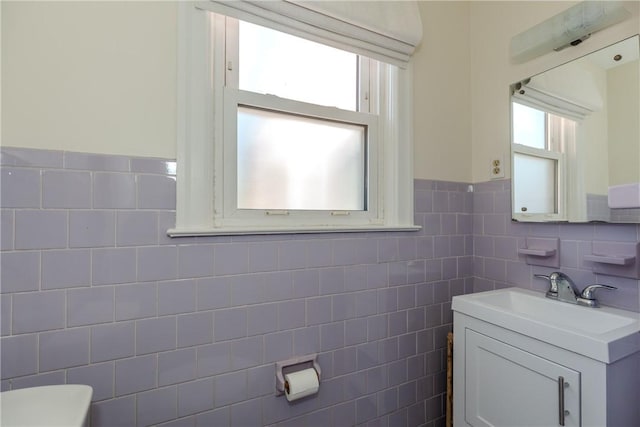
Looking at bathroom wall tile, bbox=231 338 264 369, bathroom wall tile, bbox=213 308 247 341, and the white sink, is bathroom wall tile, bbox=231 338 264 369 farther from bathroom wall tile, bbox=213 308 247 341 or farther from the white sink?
the white sink

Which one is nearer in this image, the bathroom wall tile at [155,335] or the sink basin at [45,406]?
the sink basin at [45,406]

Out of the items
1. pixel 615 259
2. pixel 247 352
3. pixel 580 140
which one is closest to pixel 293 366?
pixel 247 352

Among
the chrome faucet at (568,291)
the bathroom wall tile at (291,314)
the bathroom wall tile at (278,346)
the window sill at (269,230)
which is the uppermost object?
the window sill at (269,230)

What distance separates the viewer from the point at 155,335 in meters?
0.99

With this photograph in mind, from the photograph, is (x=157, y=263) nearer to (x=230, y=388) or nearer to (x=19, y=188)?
(x=19, y=188)

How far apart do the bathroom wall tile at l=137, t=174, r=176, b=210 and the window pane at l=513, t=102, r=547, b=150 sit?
5.30 feet

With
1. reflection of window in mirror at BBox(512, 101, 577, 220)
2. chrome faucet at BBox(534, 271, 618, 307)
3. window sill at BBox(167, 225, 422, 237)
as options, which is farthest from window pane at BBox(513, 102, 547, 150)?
window sill at BBox(167, 225, 422, 237)

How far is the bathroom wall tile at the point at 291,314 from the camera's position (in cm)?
119

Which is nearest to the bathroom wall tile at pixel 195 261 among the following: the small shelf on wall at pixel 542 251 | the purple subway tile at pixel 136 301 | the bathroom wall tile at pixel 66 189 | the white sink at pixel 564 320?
the purple subway tile at pixel 136 301

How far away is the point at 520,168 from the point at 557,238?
15.0 inches

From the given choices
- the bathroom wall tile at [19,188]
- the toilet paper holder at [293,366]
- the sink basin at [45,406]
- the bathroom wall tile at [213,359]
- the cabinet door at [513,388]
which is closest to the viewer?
the sink basin at [45,406]

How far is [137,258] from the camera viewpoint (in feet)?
3.16

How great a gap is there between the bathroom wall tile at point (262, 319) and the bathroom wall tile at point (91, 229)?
1.74ft

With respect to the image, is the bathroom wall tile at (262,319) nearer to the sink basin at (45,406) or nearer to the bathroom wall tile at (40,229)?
the sink basin at (45,406)
